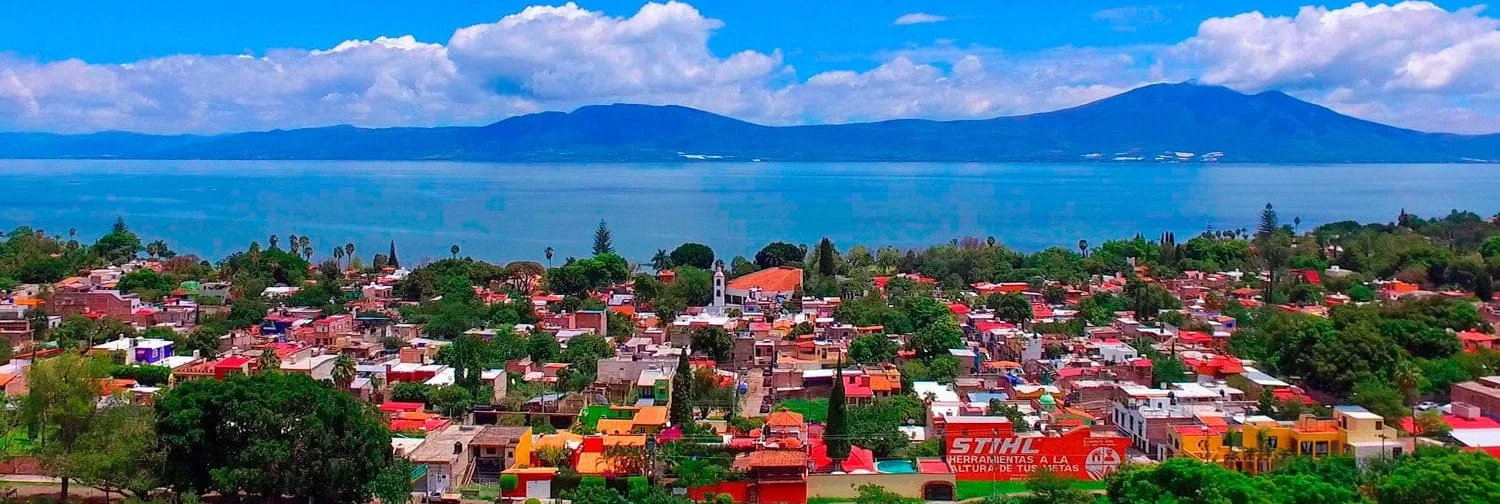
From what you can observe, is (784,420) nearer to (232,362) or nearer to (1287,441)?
(1287,441)

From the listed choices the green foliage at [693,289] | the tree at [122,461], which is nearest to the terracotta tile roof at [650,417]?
the tree at [122,461]

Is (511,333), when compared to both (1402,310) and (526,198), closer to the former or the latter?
Answer: (1402,310)

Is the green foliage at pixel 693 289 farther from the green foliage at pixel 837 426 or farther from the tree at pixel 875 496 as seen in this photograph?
the tree at pixel 875 496

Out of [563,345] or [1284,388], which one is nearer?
[1284,388]

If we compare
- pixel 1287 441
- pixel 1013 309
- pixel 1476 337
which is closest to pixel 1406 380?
pixel 1287 441

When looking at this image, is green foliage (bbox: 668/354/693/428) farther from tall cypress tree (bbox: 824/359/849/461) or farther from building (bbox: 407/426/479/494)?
building (bbox: 407/426/479/494)

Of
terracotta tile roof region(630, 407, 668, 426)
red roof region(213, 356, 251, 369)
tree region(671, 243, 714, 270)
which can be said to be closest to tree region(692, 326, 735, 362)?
terracotta tile roof region(630, 407, 668, 426)

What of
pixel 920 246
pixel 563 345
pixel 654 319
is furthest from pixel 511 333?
pixel 920 246
